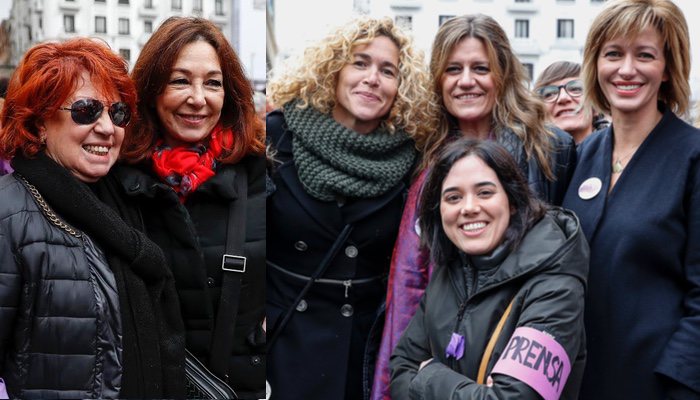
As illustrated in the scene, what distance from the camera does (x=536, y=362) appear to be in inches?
98.0

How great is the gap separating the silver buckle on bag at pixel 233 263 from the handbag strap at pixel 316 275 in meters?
0.40

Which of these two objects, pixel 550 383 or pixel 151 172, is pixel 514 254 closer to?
pixel 550 383

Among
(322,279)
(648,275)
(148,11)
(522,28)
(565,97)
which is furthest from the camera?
(565,97)

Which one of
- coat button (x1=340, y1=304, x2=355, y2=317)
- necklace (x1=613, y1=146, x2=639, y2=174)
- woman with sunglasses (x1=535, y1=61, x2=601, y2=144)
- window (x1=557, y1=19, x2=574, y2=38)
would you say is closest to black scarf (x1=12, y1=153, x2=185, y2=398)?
coat button (x1=340, y1=304, x2=355, y2=317)

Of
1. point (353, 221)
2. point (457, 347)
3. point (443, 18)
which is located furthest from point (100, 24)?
point (457, 347)

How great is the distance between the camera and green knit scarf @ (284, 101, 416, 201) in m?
3.22

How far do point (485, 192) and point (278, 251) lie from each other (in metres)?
0.92

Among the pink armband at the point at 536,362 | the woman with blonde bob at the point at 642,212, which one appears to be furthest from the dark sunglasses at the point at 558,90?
the pink armband at the point at 536,362

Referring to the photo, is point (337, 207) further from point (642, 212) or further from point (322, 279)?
point (642, 212)

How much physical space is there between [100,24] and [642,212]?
6.37ft

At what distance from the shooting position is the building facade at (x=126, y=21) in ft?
9.41

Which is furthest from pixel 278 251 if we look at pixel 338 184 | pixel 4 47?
pixel 4 47

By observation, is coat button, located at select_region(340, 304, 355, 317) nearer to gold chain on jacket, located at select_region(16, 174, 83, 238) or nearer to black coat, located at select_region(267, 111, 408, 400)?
black coat, located at select_region(267, 111, 408, 400)

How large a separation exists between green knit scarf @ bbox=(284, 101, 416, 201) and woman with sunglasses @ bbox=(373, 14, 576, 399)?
12 centimetres
